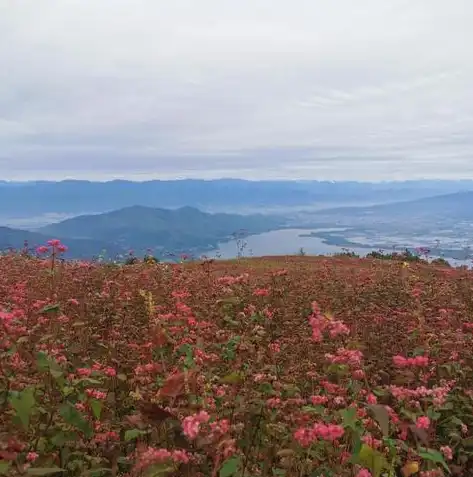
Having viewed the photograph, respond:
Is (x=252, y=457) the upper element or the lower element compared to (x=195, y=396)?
lower

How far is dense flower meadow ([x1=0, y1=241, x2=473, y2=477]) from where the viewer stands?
2.30m

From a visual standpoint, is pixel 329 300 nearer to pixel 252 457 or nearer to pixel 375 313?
pixel 375 313

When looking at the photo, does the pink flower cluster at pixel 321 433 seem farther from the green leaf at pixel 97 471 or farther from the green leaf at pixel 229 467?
the green leaf at pixel 97 471

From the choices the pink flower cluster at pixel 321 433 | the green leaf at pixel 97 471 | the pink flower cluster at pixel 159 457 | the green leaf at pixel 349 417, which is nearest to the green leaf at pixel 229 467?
the pink flower cluster at pixel 159 457

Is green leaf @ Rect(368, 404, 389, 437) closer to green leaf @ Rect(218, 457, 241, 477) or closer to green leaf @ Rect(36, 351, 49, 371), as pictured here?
green leaf @ Rect(218, 457, 241, 477)

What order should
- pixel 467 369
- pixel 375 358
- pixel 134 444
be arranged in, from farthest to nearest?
1. pixel 375 358
2. pixel 467 369
3. pixel 134 444

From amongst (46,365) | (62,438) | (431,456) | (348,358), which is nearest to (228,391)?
(348,358)

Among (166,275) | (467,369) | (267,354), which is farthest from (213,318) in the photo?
(166,275)

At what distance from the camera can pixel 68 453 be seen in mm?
2789

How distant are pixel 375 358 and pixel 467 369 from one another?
90 centimetres

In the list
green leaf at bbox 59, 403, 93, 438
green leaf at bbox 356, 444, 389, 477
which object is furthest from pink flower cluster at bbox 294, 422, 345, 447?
green leaf at bbox 59, 403, 93, 438

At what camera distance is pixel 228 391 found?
3.03m

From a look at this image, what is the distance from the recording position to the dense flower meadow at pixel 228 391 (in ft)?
7.56

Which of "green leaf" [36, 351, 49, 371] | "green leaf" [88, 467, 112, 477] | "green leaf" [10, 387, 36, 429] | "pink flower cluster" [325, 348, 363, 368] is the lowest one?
"green leaf" [88, 467, 112, 477]
